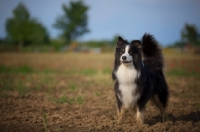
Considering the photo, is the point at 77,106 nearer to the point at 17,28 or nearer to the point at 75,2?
the point at 17,28

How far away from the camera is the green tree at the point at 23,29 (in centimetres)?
4700

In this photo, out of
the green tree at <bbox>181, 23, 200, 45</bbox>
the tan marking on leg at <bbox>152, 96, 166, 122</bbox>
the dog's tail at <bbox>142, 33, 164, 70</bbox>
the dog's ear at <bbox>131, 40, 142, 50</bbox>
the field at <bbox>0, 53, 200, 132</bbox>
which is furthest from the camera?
the green tree at <bbox>181, 23, 200, 45</bbox>

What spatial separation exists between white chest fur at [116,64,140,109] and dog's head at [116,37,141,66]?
176 mm

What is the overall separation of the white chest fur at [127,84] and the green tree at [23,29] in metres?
43.8

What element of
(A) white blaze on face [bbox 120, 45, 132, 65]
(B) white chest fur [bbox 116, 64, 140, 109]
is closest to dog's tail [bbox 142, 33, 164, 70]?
(B) white chest fur [bbox 116, 64, 140, 109]

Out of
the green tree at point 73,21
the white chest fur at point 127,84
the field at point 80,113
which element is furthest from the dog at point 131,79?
the green tree at point 73,21

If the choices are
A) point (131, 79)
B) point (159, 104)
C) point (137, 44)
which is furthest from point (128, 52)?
point (159, 104)

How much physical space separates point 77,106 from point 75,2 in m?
→ 60.8

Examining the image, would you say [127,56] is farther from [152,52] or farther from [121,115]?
[152,52]

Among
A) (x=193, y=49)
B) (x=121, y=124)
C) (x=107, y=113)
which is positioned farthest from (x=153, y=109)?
(x=193, y=49)

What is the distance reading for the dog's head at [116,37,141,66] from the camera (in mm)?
4973

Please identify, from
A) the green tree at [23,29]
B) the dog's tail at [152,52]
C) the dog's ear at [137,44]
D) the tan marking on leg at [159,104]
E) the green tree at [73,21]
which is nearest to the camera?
the dog's ear at [137,44]

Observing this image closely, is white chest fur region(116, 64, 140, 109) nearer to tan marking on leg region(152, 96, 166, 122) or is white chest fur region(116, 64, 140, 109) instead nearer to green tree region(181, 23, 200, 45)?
tan marking on leg region(152, 96, 166, 122)

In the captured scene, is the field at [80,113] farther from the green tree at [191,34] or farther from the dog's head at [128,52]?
the green tree at [191,34]
